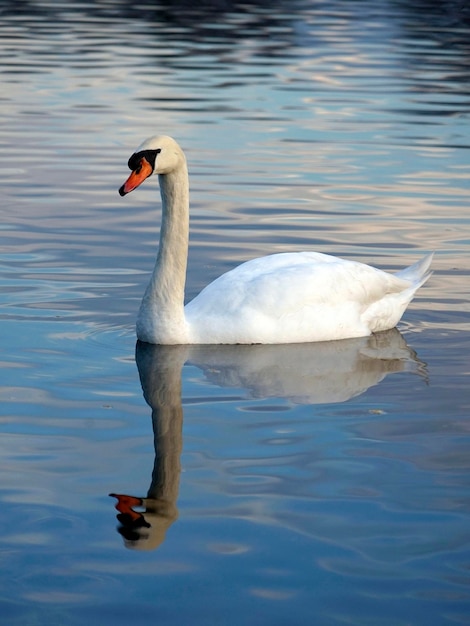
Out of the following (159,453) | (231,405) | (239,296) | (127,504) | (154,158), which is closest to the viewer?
(127,504)

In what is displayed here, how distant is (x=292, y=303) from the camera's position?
923 cm

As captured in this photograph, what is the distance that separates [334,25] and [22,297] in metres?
31.4

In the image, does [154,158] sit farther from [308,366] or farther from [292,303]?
[308,366]

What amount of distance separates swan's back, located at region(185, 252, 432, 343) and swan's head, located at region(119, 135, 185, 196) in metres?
0.85

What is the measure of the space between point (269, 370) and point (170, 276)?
3.46 ft

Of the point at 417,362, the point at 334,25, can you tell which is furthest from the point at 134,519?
the point at 334,25

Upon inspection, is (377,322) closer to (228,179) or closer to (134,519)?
(134,519)

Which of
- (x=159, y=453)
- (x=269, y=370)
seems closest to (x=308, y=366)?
(x=269, y=370)

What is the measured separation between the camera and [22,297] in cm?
1038

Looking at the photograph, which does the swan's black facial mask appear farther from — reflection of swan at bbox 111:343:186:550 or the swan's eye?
reflection of swan at bbox 111:343:186:550

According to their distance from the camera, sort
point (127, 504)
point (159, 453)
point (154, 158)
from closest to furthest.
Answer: point (127, 504) → point (159, 453) → point (154, 158)

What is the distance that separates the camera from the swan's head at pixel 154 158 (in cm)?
889

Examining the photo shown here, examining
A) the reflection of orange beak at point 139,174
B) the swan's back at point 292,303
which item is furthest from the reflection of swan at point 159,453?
the reflection of orange beak at point 139,174

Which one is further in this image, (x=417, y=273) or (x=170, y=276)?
(x=417, y=273)
